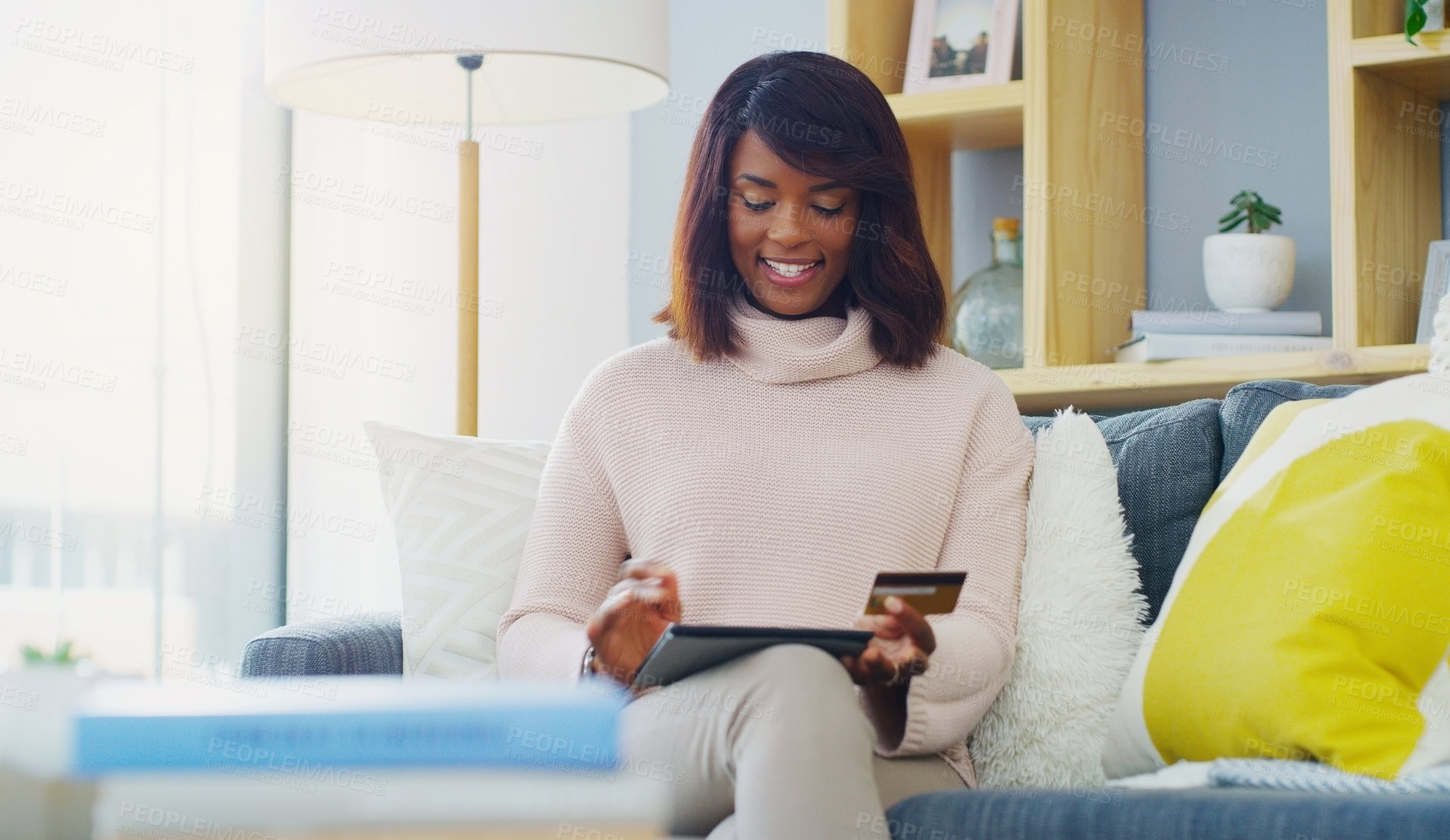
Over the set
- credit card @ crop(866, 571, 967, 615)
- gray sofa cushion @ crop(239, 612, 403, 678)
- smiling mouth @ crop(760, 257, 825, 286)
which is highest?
smiling mouth @ crop(760, 257, 825, 286)

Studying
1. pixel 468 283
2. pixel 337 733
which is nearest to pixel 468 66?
pixel 468 283

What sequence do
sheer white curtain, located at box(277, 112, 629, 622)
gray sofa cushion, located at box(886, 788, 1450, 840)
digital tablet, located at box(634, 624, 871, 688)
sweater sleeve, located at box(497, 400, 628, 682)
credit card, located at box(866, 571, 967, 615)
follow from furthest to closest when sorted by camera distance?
1. sheer white curtain, located at box(277, 112, 629, 622)
2. sweater sleeve, located at box(497, 400, 628, 682)
3. credit card, located at box(866, 571, 967, 615)
4. digital tablet, located at box(634, 624, 871, 688)
5. gray sofa cushion, located at box(886, 788, 1450, 840)

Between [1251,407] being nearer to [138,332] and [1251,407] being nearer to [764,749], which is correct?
[764,749]

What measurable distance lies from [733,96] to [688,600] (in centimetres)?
59

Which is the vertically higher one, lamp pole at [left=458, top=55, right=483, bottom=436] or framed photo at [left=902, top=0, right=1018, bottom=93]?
framed photo at [left=902, top=0, right=1018, bottom=93]

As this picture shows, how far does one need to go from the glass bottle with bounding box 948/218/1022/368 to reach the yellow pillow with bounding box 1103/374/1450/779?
84 centimetres

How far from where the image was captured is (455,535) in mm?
1597

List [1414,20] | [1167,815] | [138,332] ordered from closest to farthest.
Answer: [1167,815], [1414,20], [138,332]

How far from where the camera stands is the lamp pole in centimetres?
225

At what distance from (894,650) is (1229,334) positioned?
0.98 metres

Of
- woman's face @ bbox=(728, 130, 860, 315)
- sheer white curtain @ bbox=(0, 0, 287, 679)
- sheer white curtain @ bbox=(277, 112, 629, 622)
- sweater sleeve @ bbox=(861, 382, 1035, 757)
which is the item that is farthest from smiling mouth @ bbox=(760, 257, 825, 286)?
sheer white curtain @ bbox=(0, 0, 287, 679)

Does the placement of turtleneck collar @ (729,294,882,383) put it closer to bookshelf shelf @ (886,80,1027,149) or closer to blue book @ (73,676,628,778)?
bookshelf shelf @ (886,80,1027,149)

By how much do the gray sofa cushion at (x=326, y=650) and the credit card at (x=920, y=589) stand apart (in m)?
0.59

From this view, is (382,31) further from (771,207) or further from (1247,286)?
(1247,286)
